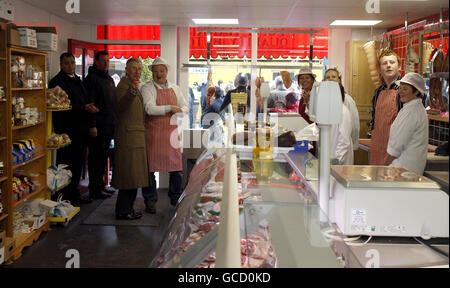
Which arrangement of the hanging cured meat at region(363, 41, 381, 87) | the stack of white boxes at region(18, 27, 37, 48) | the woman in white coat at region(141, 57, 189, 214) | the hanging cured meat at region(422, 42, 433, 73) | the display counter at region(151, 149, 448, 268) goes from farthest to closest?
1. the hanging cured meat at region(363, 41, 381, 87)
2. the woman in white coat at region(141, 57, 189, 214)
3. the hanging cured meat at region(422, 42, 433, 73)
4. the stack of white boxes at region(18, 27, 37, 48)
5. the display counter at region(151, 149, 448, 268)

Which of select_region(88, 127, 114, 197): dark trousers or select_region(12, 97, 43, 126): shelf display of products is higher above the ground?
select_region(12, 97, 43, 126): shelf display of products

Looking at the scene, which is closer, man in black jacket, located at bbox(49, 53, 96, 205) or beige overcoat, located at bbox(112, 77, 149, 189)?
beige overcoat, located at bbox(112, 77, 149, 189)

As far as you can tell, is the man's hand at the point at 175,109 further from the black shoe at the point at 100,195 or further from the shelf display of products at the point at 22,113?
the black shoe at the point at 100,195

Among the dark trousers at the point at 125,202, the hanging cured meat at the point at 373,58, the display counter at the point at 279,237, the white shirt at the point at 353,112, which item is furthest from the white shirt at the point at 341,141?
the dark trousers at the point at 125,202

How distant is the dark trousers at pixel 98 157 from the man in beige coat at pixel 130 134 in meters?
1.22

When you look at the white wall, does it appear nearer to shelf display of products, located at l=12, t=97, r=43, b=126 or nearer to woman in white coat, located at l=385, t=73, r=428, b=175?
shelf display of products, located at l=12, t=97, r=43, b=126

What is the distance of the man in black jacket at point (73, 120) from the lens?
19.0 feet

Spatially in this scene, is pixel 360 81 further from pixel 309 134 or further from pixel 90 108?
pixel 90 108

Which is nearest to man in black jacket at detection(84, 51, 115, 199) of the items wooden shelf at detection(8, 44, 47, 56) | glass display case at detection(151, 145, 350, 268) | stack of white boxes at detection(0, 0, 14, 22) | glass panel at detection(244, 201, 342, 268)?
wooden shelf at detection(8, 44, 47, 56)

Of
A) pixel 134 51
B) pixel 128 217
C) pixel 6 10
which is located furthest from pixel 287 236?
pixel 134 51

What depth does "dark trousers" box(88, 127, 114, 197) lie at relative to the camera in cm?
630

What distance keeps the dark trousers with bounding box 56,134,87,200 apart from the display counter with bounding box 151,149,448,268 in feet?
12.0

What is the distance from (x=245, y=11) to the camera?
19.0ft
